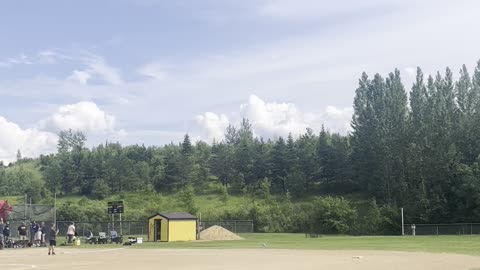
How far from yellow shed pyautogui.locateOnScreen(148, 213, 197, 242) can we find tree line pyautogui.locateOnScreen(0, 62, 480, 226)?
39512mm

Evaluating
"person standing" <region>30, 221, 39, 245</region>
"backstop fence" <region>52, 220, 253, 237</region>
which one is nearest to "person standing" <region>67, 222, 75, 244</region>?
"person standing" <region>30, 221, 39, 245</region>

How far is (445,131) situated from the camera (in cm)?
9981

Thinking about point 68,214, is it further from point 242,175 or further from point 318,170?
point 318,170

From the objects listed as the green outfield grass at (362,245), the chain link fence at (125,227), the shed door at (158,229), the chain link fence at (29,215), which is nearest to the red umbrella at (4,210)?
the chain link fence at (29,215)

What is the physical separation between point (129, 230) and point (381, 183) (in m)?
48.7

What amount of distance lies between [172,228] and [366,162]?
193 ft

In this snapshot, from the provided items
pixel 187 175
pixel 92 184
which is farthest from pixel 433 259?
pixel 92 184

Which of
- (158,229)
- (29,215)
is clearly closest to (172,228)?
(158,229)

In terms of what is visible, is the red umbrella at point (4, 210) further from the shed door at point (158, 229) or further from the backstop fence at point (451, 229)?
the backstop fence at point (451, 229)

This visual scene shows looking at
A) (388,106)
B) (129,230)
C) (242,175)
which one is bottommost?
(129,230)

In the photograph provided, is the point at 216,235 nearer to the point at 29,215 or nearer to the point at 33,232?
the point at 29,215

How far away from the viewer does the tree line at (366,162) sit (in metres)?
92.6

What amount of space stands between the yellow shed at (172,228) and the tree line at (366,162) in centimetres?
3951

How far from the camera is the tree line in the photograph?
304ft
